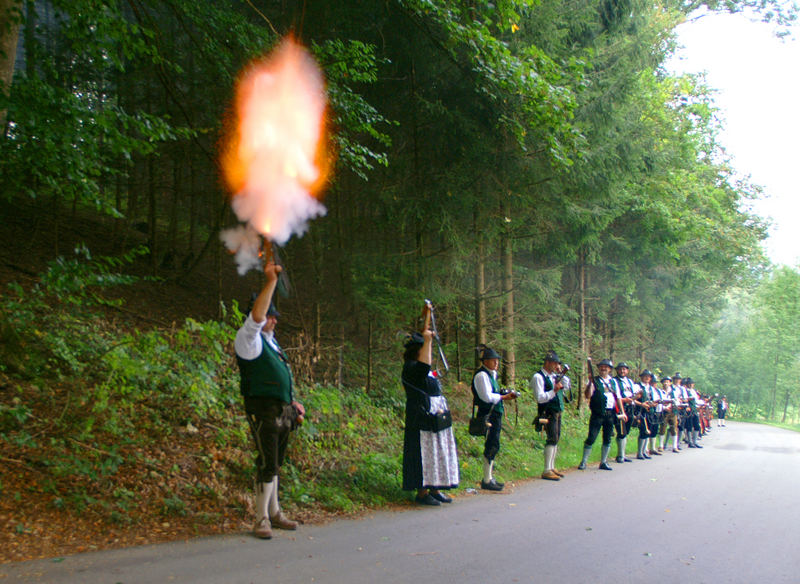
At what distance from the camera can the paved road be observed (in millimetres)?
A: 4832

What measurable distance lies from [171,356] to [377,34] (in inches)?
316

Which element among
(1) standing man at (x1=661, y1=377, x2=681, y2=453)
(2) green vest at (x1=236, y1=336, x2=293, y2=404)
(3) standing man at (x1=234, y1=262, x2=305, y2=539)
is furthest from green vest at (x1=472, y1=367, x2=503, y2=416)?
(1) standing man at (x1=661, y1=377, x2=681, y2=453)

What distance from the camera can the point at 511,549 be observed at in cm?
604

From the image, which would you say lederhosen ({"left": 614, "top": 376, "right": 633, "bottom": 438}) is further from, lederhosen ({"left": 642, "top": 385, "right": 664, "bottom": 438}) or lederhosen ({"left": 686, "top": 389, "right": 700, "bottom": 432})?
lederhosen ({"left": 686, "top": 389, "right": 700, "bottom": 432})

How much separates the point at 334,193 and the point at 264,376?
842 centimetres

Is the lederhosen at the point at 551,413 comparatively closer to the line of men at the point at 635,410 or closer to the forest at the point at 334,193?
the line of men at the point at 635,410

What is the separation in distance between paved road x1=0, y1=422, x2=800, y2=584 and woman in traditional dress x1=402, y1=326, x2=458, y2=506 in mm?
340

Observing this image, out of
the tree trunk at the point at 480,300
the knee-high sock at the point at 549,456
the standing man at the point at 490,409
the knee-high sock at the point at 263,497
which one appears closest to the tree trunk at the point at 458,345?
the tree trunk at the point at 480,300

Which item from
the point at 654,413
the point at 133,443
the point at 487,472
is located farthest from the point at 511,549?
the point at 654,413

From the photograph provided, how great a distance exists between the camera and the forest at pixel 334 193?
287 inches

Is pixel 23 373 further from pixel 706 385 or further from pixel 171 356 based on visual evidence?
pixel 706 385

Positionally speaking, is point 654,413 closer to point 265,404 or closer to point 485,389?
point 485,389

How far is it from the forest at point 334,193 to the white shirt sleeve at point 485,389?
4.97 ft

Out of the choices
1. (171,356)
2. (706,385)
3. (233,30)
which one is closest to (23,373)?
(171,356)
